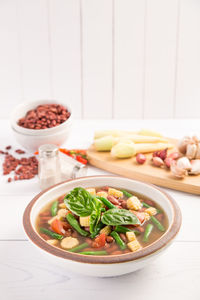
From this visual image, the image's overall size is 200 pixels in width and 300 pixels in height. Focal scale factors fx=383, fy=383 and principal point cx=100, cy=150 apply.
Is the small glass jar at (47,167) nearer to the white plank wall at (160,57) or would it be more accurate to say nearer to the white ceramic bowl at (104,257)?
the white ceramic bowl at (104,257)

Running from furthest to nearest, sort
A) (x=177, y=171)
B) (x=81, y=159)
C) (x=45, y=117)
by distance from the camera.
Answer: (x=45, y=117) → (x=81, y=159) → (x=177, y=171)

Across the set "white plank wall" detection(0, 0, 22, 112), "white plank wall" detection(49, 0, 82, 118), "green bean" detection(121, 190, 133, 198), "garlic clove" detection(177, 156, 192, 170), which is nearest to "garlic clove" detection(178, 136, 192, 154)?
"garlic clove" detection(177, 156, 192, 170)

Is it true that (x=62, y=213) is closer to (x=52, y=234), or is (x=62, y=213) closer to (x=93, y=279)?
(x=52, y=234)

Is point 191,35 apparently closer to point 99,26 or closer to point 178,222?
point 99,26

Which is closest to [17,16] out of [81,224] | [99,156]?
[99,156]

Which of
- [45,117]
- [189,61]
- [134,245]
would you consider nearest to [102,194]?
[134,245]

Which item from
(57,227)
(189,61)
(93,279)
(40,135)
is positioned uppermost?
(189,61)

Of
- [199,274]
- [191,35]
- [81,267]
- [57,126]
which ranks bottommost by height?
[199,274]
